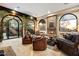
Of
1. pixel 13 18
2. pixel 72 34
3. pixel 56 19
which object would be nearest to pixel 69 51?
pixel 72 34

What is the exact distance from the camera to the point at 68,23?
3.10m

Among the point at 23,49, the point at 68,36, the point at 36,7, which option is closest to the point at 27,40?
the point at 23,49

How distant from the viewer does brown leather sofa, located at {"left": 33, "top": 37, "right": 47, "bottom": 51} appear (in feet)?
10.1

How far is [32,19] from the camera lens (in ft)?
10.2

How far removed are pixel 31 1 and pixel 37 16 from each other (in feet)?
1.21

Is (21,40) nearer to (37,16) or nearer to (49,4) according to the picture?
(37,16)

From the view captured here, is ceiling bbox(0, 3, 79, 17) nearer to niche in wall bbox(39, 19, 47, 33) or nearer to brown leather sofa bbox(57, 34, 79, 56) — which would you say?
niche in wall bbox(39, 19, 47, 33)

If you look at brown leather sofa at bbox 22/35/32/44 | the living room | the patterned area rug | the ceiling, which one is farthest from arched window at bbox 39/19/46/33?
the patterned area rug

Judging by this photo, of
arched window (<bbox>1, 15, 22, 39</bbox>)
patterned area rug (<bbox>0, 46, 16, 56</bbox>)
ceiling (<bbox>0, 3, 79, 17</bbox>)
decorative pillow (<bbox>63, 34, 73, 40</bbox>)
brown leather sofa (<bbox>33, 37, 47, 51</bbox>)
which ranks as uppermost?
ceiling (<bbox>0, 3, 79, 17</bbox>)

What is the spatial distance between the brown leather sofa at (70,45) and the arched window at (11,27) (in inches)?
38.8

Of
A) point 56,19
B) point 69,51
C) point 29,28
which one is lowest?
point 69,51

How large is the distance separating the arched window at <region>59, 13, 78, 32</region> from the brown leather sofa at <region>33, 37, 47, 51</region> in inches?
18.7

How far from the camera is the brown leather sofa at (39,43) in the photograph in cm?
308

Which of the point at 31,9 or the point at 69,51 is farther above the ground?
the point at 31,9
